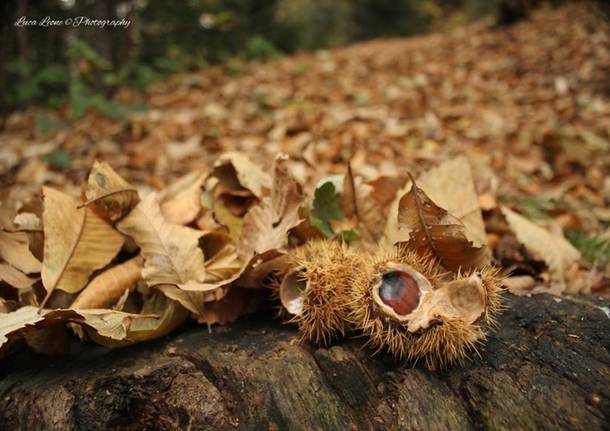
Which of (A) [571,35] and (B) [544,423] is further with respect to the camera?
(A) [571,35]

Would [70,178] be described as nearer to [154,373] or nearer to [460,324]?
[154,373]

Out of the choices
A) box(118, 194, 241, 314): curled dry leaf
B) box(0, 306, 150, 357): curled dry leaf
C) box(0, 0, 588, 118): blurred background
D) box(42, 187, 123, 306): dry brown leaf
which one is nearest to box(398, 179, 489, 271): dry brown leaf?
box(118, 194, 241, 314): curled dry leaf

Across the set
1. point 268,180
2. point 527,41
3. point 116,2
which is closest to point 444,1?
point 527,41

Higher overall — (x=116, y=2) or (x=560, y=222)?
(x=116, y=2)

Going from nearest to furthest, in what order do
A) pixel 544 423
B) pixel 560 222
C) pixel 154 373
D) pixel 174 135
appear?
pixel 544 423 < pixel 154 373 < pixel 560 222 < pixel 174 135

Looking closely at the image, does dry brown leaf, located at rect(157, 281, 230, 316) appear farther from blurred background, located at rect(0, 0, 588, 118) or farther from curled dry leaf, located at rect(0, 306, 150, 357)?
blurred background, located at rect(0, 0, 588, 118)

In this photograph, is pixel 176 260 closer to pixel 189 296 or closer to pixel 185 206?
pixel 189 296
